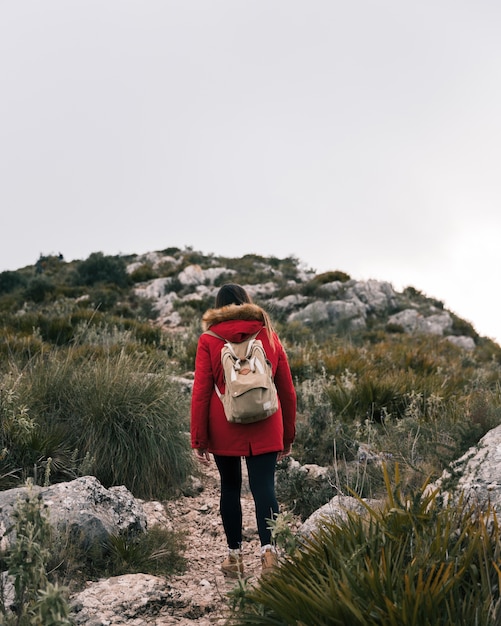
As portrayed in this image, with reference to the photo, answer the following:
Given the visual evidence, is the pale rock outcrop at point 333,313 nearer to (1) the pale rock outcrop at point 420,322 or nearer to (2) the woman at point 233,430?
(1) the pale rock outcrop at point 420,322

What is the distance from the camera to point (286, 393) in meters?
3.65

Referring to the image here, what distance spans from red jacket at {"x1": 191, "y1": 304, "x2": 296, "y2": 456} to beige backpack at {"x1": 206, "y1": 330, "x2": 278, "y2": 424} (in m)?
0.09

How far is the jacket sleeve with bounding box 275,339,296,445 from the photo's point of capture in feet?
11.8

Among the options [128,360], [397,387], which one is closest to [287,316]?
[397,387]

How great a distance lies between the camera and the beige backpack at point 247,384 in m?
3.17

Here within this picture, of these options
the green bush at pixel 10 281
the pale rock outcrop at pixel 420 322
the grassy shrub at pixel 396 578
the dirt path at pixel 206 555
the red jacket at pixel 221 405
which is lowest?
the dirt path at pixel 206 555

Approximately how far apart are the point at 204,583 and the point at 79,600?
2.98 ft

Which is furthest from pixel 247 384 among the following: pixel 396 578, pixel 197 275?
pixel 197 275

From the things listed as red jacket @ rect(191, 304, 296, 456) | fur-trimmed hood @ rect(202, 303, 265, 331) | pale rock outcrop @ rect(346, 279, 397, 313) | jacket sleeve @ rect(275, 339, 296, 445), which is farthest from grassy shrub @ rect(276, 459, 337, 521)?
pale rock outcrop @ rect(346, 279, 397, 313)

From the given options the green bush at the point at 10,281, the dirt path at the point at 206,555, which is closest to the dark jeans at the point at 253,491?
the dirt path at the point at 206,555

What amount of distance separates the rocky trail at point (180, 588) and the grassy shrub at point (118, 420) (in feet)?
1.10

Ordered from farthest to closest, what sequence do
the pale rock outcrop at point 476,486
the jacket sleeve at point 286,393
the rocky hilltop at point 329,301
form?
the rocky hilltop at point 329,301
the jacket sleeve at point 286,393
the pale rock outcrop at point 476,486

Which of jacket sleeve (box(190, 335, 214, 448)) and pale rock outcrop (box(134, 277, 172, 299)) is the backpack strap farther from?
pale rock outcrop (box(134, 277, 172, 299))

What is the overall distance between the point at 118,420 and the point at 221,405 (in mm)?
1821
